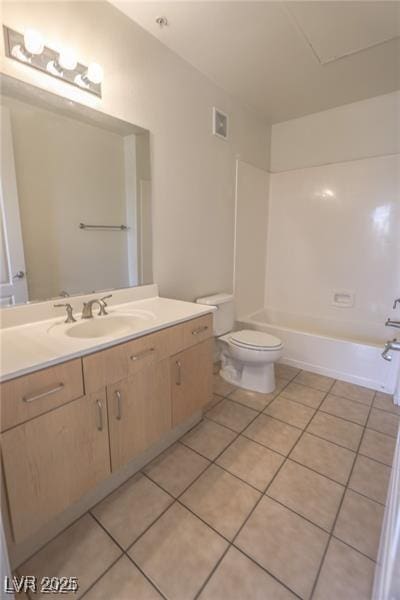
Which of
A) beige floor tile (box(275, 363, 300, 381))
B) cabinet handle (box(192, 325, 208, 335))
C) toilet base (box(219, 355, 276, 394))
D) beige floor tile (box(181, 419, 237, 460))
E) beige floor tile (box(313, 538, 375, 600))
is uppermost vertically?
cabinet handle (box(192, 325, 208, 335))

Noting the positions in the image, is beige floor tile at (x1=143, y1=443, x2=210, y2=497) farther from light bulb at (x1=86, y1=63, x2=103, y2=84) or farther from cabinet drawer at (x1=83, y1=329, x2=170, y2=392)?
light bulb at (x1=86, y1=63, x2=103, y2=84)

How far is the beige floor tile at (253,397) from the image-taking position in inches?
83.7

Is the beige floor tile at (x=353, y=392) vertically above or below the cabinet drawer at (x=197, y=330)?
below

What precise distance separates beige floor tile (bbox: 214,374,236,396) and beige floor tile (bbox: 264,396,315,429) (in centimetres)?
35

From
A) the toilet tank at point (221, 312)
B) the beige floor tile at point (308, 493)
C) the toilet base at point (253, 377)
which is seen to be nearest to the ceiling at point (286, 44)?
the toilet tank at point (221, 312)

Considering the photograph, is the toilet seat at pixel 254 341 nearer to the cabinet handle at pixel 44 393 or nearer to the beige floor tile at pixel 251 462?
the beige floor tile at pixel 251 462

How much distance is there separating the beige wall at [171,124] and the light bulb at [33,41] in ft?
0.22

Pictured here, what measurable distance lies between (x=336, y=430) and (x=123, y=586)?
1421mm

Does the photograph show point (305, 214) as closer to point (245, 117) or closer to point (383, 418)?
point (245, 117)

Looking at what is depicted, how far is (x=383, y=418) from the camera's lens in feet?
6.46

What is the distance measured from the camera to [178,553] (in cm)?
114

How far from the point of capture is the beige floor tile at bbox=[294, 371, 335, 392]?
7.79ft

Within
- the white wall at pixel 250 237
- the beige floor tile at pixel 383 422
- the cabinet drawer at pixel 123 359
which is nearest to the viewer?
the cabinet drawer at pixel 123 359

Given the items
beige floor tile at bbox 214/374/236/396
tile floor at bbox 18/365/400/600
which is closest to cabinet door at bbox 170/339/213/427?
tile floor at bbox 18/365/400/600
